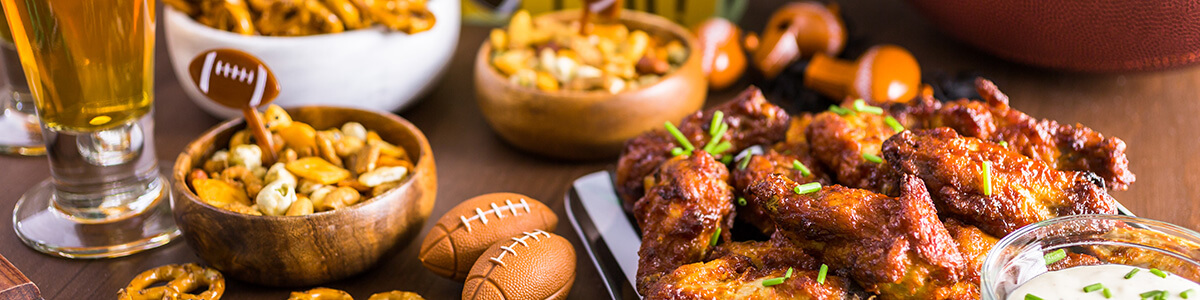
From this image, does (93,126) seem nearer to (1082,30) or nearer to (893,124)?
(893,124)

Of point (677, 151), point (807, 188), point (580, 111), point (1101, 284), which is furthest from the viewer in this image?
point (580, 111)

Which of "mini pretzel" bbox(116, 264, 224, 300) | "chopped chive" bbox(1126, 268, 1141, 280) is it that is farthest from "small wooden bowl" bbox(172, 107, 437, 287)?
"chopped chive" bbox(1126, 268, 1141, 280)

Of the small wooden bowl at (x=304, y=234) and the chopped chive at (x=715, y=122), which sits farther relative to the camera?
the chopped chive at (x=715, y=122)

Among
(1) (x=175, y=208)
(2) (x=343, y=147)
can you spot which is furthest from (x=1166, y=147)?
(1) (x=175, y=208)

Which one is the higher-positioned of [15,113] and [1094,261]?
[1094,261]

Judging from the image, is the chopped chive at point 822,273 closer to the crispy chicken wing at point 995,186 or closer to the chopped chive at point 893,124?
the crispy chicken wing at point 995,186

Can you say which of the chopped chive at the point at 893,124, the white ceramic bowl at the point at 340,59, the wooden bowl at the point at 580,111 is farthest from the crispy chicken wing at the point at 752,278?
the white ceramic bowl at the point at 340,59

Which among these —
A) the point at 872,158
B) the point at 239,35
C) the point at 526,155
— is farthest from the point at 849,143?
the point at 239,35
